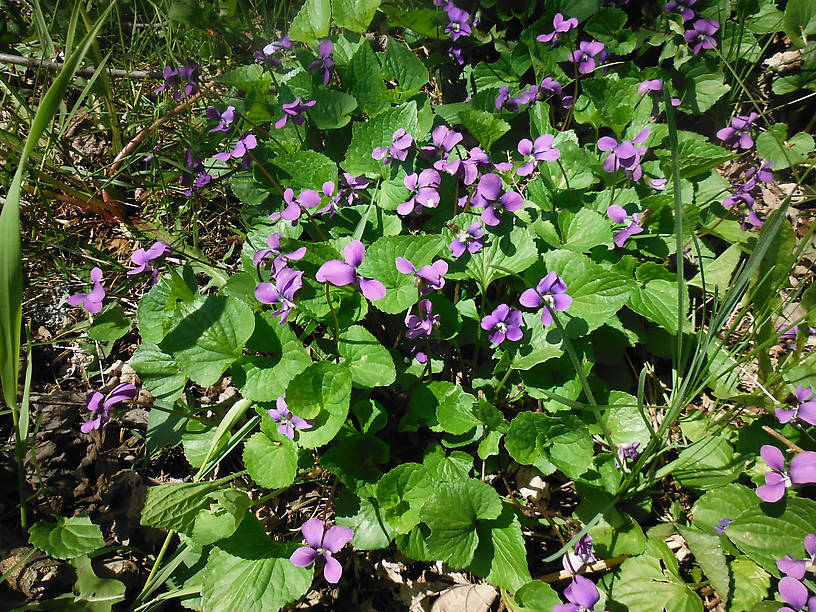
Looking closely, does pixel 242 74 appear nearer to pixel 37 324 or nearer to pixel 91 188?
pixel 91 188

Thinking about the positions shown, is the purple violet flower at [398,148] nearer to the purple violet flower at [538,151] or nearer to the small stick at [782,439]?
the purple violet flower at [538,151]

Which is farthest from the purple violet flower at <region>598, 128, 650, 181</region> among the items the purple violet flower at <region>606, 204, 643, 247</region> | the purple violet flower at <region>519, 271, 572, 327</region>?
the purple violet flower at <region>519, 271, 572, 327</region>

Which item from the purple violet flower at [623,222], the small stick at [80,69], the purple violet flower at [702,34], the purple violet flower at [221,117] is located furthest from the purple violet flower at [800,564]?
the small stick at [80,69]

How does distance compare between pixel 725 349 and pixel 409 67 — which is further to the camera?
pixel 409 67

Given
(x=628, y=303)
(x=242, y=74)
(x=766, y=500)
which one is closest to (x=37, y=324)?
(x=242, y=74)

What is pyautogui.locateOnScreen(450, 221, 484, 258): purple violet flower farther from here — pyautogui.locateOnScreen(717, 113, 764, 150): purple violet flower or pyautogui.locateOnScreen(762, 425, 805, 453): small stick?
pyautogui.locateOnScreen(717, 113, 764, 150): purple violet flower

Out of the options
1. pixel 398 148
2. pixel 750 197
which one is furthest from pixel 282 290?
pixel 750 197
